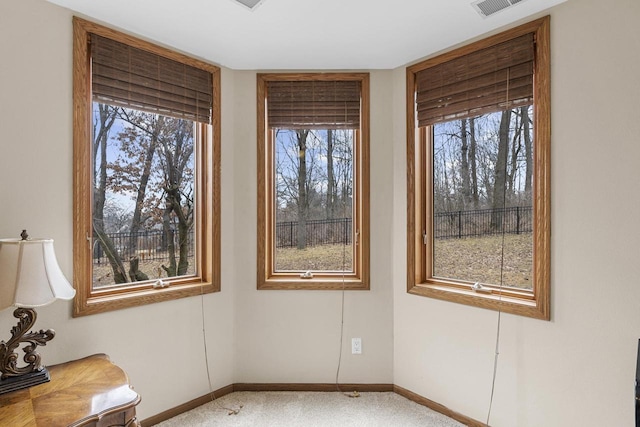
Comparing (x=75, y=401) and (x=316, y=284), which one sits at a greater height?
Result: (x=316, y=284)

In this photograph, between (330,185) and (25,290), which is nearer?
(25,290)

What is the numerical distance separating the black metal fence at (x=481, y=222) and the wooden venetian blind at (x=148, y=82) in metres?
1.88

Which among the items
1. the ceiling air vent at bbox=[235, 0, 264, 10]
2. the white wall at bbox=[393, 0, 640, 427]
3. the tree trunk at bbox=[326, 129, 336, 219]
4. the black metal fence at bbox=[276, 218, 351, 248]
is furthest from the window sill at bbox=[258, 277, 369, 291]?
the ceiling air vent at bbox=[235, 0, 264, 10]

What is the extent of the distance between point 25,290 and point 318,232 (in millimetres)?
1880

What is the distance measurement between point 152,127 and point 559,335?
109 inches

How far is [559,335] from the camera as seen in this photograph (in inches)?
80.3

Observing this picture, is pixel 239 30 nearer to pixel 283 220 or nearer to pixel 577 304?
pixel 283 220

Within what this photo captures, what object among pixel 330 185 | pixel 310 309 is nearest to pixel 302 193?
pixel 330 185

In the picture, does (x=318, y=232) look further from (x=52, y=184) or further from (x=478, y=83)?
(x=52, y=184)

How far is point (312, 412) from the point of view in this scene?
2.57 meters

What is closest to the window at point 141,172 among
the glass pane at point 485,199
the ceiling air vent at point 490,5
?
the glass pane at point 485,199

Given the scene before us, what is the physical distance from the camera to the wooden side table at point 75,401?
4.62 ft

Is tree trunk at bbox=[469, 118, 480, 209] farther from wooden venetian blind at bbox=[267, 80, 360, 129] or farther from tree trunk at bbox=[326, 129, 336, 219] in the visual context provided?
tree trunk at bbox=[326, 129, 336, 219]

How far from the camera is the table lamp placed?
157 centimetres
